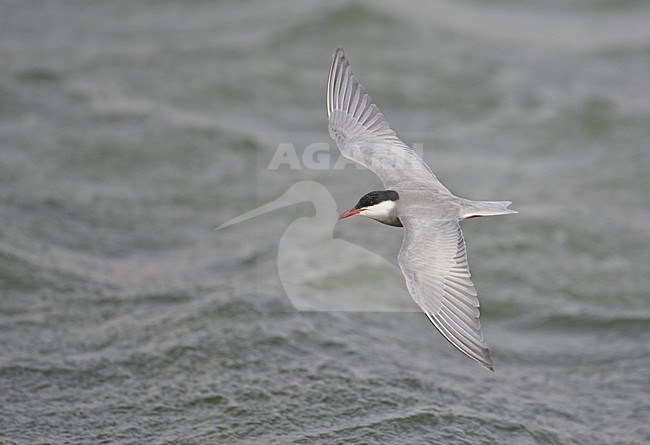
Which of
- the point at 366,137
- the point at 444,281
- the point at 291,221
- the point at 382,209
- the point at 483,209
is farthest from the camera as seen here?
the point at 291,221

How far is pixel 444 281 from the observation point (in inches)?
215

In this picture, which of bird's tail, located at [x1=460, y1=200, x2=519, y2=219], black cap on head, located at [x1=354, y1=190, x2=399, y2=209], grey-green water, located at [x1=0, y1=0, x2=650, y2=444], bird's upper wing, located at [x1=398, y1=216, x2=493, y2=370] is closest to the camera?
bird's upper wing, located at [x1=398, y1=216, x2=493, y2=370]

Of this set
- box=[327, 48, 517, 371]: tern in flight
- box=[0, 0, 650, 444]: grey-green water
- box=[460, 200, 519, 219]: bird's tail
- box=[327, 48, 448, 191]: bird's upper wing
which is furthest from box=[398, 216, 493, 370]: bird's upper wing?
box=[0, 0, 650, 444]: grey-green water

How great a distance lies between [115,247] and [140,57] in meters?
4.69

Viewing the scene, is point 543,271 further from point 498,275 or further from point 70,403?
point 70,403

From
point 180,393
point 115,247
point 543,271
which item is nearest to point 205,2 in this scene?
point 115,247

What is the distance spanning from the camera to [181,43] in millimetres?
13375

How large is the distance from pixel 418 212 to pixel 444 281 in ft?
2.00

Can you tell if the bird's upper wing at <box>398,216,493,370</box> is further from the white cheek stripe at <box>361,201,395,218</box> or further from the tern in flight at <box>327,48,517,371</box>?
the white cheek stripe at <box>361,201,395,218</box>

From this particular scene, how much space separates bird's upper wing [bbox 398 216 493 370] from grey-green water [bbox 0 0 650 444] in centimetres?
102

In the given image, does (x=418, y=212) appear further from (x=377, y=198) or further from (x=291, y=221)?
(x=291, y=221)

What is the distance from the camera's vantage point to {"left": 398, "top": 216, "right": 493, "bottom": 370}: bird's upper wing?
17.0 feet

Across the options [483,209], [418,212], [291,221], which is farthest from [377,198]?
[291,221]

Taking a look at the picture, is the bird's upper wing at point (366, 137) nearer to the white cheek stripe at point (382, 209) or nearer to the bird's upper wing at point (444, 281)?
the white cheek stripe at point (382, 209)
